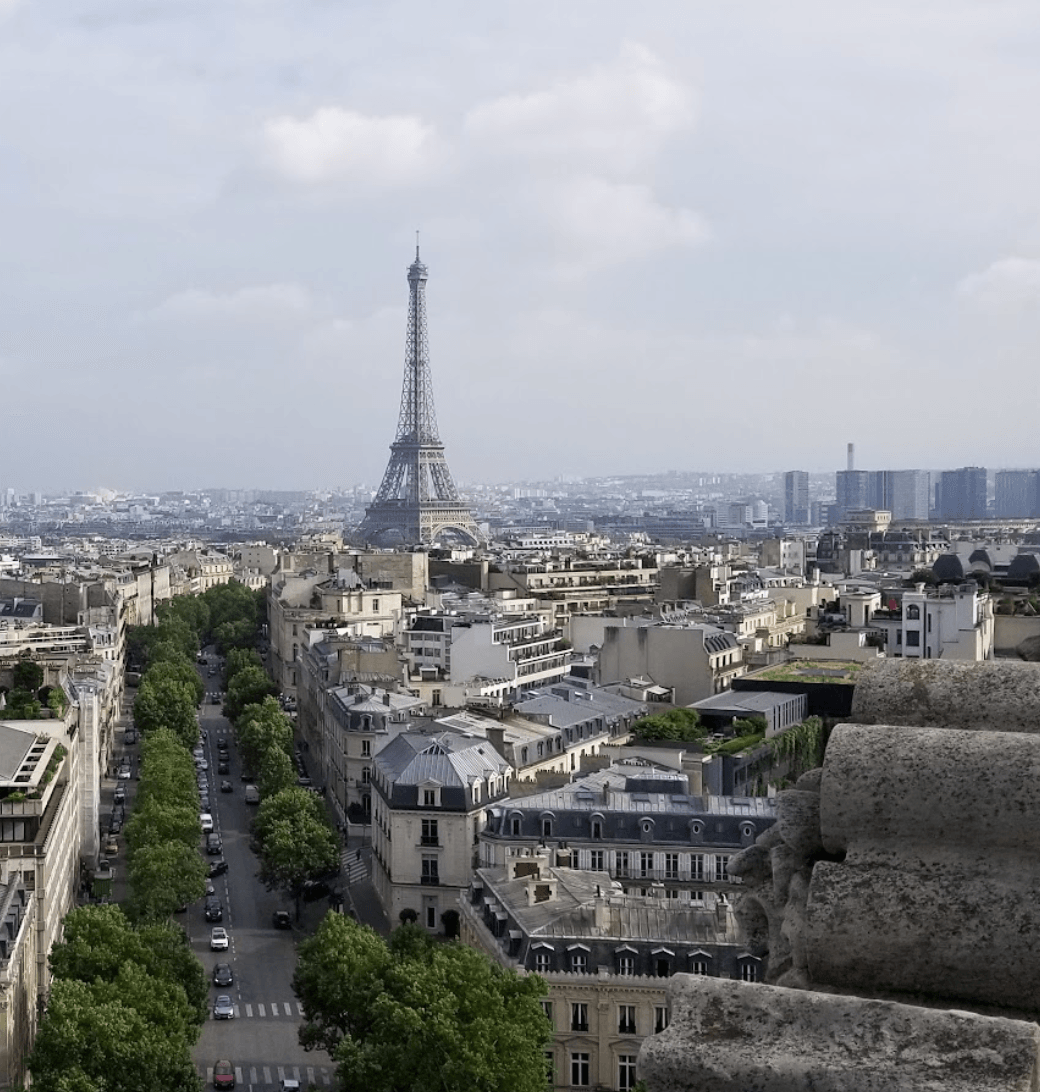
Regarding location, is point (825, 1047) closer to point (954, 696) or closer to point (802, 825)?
point (802, 825)

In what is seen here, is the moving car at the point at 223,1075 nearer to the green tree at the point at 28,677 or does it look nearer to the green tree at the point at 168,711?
the green tree at the point at 28,677

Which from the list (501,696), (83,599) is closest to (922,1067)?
(501,696)

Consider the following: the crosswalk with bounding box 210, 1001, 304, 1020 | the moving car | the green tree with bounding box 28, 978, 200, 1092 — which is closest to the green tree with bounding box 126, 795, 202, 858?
the crosswalk with bounding box 210, 1001, 304, 1020

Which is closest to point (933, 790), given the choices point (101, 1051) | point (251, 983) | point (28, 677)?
point (101, 1051)

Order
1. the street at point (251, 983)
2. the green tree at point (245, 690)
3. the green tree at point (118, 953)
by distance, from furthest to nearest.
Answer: the green tree at point (245, 690)
the street at point (251, 983)
the green tree at point (118, 953)

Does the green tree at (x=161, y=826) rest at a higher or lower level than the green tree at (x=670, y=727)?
lower

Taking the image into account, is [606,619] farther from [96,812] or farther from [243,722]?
[96,812]

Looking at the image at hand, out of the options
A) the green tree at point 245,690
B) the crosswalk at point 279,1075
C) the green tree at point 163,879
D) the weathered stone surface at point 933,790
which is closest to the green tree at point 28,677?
the green tree at point 163,879

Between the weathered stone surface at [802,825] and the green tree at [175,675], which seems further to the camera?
the green tree at [175,675]
